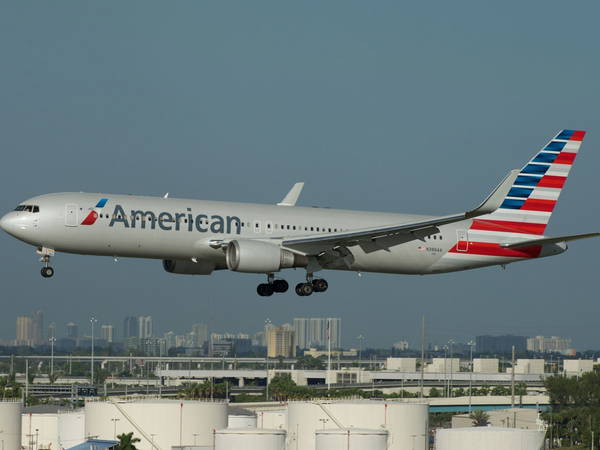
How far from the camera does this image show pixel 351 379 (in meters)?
189

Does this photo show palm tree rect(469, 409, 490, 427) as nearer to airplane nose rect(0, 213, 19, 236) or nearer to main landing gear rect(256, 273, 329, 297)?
main landing gear rect(256, 273, 329, 297)

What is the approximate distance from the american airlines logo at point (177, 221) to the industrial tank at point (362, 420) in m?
15.3

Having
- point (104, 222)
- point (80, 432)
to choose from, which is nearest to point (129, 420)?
point (80, 432)

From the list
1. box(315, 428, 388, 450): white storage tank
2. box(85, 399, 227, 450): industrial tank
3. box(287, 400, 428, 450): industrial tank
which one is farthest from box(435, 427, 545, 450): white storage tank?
box(85, 399, 227, 450): industrial tank

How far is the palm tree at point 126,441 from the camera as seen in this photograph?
67750 millimetres

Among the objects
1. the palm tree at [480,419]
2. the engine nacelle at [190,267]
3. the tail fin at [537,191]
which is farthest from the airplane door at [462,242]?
the palm tree at [480,419]

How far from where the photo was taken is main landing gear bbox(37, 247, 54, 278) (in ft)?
206

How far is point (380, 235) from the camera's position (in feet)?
215

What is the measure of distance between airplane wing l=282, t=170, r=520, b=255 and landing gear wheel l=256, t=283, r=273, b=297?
4813 millimetres

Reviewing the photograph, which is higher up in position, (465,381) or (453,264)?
(453,264)

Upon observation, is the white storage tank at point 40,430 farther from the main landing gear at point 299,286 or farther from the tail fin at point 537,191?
the tail fin at point 537,191

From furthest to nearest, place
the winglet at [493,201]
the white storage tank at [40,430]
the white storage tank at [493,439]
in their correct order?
the white storage tank at [40,430] < the white storage tank at [493,439] < the winglet at [493,201]

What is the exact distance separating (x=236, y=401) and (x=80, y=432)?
65123 millimetres

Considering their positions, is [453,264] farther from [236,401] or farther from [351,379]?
[351,379]
